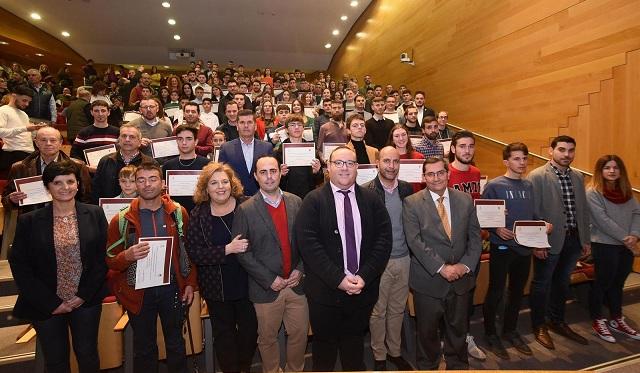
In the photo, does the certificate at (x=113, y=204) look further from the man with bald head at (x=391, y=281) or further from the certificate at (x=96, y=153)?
the man with bald head at (x=391, y=281)

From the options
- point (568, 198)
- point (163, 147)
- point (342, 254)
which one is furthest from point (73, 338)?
point (568, 198)

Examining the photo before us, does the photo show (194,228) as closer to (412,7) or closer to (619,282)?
(619,282)

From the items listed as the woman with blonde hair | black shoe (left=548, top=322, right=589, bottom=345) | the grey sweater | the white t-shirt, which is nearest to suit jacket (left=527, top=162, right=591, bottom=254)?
the grey sweater

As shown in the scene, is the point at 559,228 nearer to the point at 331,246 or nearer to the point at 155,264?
the point at 331,246

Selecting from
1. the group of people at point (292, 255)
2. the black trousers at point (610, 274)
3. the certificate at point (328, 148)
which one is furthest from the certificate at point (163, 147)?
the black trousers at point (610, 274)

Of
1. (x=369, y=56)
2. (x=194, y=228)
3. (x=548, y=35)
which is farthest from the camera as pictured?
(x=369, y=56)

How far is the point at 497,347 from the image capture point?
3.21 metres

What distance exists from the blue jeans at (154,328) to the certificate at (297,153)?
162cm

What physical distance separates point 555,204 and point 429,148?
1.60 m

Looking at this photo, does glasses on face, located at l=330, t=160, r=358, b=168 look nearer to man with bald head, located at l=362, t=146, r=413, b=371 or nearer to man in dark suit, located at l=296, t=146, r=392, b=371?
man in dark suit, located at l=296, t=146, r=392, b=371

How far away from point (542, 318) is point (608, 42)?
161 inches

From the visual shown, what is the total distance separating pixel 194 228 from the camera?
2512 mm

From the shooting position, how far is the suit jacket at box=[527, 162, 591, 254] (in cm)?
329

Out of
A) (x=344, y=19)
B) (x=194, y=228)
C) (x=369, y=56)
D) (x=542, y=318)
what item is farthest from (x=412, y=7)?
(x=194, y=228)
